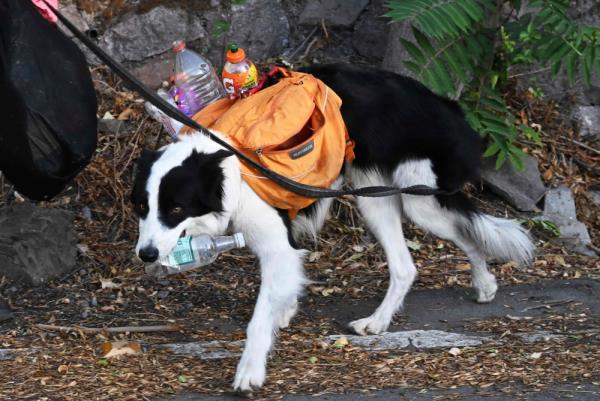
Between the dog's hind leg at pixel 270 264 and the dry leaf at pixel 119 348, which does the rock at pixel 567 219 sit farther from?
the dry leaf at pixel 119 348

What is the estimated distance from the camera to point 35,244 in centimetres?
606

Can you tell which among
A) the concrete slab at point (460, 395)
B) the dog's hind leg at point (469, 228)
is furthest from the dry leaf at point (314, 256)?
the concrete slab at point (460, 395)

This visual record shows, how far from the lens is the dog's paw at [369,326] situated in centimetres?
531

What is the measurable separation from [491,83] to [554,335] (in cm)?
238

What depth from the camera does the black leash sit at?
4.56 meters

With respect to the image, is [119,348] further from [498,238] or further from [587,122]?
[587,122]

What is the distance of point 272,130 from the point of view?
482 centimetres

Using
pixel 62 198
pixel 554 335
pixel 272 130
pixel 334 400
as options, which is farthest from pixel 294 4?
pixel 334 400

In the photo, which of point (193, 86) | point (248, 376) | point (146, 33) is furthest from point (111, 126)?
point (248, 376)

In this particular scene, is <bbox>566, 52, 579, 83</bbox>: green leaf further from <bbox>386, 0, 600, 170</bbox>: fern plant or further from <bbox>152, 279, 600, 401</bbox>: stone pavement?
<bbox>152, 279, 600, 401</bbox>: stone pavement

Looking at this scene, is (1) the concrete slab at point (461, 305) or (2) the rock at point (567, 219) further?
(2) the rock at point (567, 219)

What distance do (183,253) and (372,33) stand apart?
3787mm

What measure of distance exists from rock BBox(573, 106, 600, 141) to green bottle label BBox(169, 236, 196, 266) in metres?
4.19

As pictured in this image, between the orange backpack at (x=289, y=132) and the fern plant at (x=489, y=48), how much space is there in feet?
2.44
